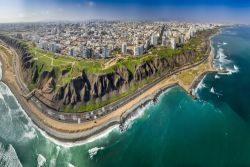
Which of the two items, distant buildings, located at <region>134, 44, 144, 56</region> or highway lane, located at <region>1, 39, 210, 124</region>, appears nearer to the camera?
highway lane, located at <region>1, 39, 210, 124</region>

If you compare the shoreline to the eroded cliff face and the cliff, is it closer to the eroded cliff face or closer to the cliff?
the cliff

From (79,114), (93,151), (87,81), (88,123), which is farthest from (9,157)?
(87,81)

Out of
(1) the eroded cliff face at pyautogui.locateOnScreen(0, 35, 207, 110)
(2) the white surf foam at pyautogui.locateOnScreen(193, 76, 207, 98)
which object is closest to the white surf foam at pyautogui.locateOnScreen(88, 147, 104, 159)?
(1) the eroded cliff face at pyautogui.locateOnScreen(0, 35, 207, 110)

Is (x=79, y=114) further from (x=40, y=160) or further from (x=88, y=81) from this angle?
(x=40, y=160)

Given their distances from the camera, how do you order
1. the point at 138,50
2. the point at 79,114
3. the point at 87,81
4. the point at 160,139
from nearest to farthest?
the point at 160,139, the point at 79,114, the point at 87,81, the point at 138,50

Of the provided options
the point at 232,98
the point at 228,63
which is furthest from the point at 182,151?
the point at 228,63

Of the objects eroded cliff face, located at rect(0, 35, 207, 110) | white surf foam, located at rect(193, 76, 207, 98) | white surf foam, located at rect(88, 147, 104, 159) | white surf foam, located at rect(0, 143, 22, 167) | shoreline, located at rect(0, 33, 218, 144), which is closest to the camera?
white surf foam, located at rect(0, 143, 22, 167)

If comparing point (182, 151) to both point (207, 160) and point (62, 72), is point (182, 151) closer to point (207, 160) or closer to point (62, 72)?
point (207, 160)
